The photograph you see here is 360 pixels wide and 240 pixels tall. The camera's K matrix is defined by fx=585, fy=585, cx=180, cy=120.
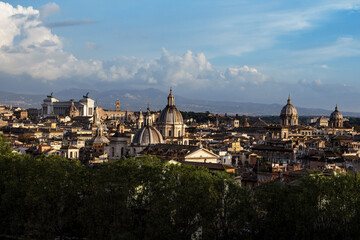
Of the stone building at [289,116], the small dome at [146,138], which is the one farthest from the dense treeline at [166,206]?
the stone building at [289,116]

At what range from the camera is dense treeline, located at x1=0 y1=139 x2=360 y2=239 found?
35.8 metres

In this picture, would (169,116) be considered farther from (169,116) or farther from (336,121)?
(336,121)

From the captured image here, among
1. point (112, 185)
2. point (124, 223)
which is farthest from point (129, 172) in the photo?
point (124, 223)

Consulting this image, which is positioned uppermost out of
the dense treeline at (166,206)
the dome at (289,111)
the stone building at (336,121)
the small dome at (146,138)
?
the dome at (289,111)

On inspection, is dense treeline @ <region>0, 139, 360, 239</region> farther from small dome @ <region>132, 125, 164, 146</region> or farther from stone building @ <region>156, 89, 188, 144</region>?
stone building @ <region>156, 89, 188, 144</region>

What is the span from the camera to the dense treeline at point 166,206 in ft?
117

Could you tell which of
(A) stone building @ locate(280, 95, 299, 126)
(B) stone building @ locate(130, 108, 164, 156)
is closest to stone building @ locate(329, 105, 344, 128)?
(A) stone building @ locate(280, 95, 299, 126)

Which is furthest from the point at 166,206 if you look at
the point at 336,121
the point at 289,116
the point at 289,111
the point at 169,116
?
the point at 336,121

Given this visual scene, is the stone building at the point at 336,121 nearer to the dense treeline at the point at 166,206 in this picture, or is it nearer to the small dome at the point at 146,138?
the small dome at the point at 146,138

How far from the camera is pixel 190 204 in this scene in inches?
1479

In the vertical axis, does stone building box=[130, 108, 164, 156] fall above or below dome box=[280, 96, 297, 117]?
below

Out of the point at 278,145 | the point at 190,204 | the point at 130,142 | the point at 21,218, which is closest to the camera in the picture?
the point at 190,204

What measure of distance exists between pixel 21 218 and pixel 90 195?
4.94 m

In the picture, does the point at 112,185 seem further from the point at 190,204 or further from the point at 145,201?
the point at 190,204
